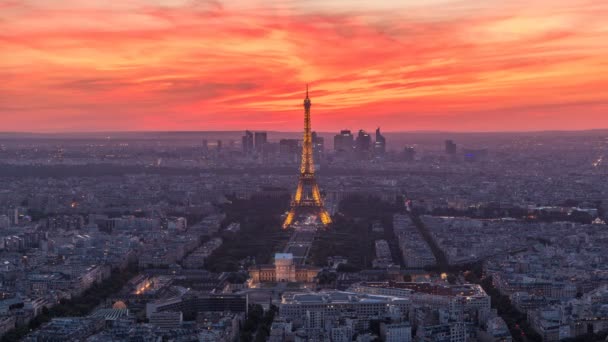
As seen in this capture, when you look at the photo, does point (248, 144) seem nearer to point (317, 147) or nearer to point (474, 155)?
point (317, 147)

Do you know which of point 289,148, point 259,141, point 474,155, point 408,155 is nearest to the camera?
point 408,155

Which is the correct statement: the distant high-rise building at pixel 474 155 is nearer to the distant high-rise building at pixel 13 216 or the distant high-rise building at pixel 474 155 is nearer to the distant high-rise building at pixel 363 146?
the distant high-rise building at pixel 363 146

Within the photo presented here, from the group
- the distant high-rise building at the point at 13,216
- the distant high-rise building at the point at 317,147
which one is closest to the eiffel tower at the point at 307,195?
the distant high-rise building at the point at 13,216

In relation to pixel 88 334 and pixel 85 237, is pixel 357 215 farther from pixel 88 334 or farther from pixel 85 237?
pixel 88 334

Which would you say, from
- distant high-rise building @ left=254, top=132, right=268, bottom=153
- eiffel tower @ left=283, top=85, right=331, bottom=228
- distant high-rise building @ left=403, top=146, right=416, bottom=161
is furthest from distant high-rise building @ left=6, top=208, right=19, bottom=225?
distant high-rise building @ left=254, top=132, right=268, bottom=153

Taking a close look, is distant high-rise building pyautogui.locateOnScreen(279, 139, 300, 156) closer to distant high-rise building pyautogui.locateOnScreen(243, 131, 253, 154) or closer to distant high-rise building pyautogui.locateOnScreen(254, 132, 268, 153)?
distant high-rise building pyautogui.locateOnScreen(254, 132, 268, 153)

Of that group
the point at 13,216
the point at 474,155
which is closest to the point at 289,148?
the point at 474,155

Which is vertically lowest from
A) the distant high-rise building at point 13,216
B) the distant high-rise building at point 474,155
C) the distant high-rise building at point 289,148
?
the distant high-rise building at point 13,216

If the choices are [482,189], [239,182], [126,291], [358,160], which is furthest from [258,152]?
[126,291]
